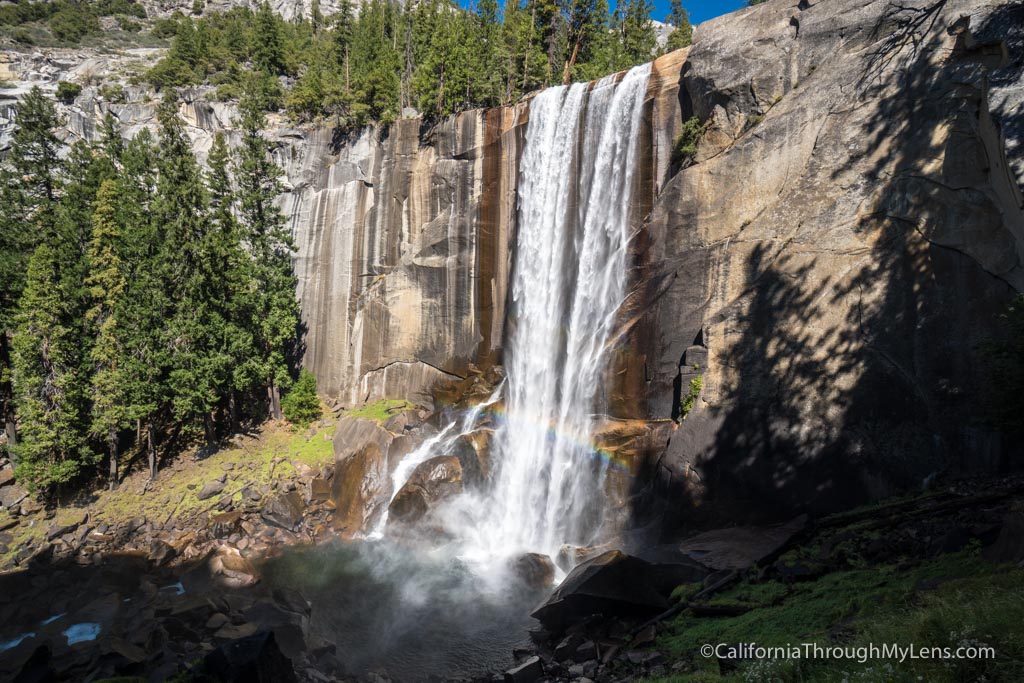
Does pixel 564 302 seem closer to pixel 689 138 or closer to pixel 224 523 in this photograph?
pixel 689 138

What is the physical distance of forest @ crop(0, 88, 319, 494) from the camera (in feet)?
75.7

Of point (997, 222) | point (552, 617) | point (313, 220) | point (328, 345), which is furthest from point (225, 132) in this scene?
point (997, 222)

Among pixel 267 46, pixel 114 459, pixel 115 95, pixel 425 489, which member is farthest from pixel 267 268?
pixel 267 46

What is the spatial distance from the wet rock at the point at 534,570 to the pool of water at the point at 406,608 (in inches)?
14.2

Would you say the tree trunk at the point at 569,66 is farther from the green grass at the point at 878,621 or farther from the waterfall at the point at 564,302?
the green grass at the point at 878,621

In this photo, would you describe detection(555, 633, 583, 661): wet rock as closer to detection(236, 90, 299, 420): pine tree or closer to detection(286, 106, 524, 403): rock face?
detection(286, 106, 524, 403): rock face

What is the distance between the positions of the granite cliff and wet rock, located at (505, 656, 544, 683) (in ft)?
24.1

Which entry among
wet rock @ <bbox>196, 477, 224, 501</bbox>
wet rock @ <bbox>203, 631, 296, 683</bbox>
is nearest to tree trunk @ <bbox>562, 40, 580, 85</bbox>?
wet rock @ <bbox>196, 477, 224, 501</bbox>

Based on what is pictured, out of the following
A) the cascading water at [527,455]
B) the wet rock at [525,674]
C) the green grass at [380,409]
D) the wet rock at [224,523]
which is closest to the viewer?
the wet rock at [525,674]

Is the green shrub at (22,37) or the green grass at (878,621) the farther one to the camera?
the green shrub at (22,37)

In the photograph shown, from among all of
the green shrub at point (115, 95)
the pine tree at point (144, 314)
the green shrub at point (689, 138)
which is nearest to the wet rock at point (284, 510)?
the pine tree at point (144, 314)

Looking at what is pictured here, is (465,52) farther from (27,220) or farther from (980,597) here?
(980,597)

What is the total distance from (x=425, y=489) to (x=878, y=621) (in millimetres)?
16853

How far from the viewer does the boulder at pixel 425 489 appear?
21.4m
